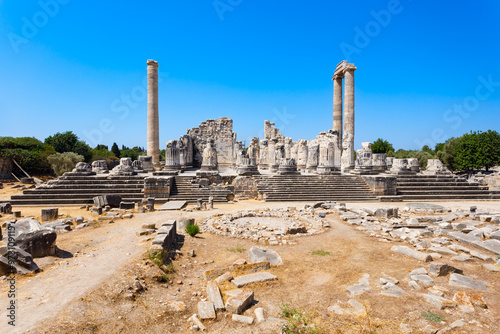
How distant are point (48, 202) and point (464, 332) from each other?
51.9 ft

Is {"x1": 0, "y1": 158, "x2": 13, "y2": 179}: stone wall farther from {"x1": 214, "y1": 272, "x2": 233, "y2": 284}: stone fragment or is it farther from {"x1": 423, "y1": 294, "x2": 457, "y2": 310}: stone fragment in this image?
{"x1": 423, "y1": 294, "x2": 457, "y2": 310}: stone fragment

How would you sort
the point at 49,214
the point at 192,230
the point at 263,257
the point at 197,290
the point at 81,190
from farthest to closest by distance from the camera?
the point at 81,190 → the point at 49,214 → the point at 192,230 → the point at 263,257 → the point at 197,290

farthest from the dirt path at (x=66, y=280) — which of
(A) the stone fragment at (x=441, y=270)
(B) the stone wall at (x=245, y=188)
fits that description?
(B) the stone wall at (x=245, y=188)

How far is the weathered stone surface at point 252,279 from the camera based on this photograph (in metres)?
4.77

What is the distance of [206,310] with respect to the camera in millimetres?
3830

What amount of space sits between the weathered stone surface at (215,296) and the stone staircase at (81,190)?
34.9 ft

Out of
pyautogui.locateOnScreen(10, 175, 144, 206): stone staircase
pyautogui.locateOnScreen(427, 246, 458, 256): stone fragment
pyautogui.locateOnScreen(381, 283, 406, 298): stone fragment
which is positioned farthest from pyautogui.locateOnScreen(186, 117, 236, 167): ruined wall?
pyautogui.locateOnScreen(381, 283, 406, 298): stone fragment

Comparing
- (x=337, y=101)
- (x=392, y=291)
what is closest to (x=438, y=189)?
(x=337, y=101)

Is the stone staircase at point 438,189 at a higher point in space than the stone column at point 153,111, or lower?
lower

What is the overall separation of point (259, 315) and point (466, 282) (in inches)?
141

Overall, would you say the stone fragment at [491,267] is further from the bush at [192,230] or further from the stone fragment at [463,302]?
the bush at [192,230]

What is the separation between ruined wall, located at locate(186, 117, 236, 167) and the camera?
25016 mm

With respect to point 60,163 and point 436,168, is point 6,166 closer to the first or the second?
point 60,163

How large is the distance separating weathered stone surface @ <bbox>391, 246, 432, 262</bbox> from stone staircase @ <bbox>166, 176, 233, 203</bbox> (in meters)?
9.15
